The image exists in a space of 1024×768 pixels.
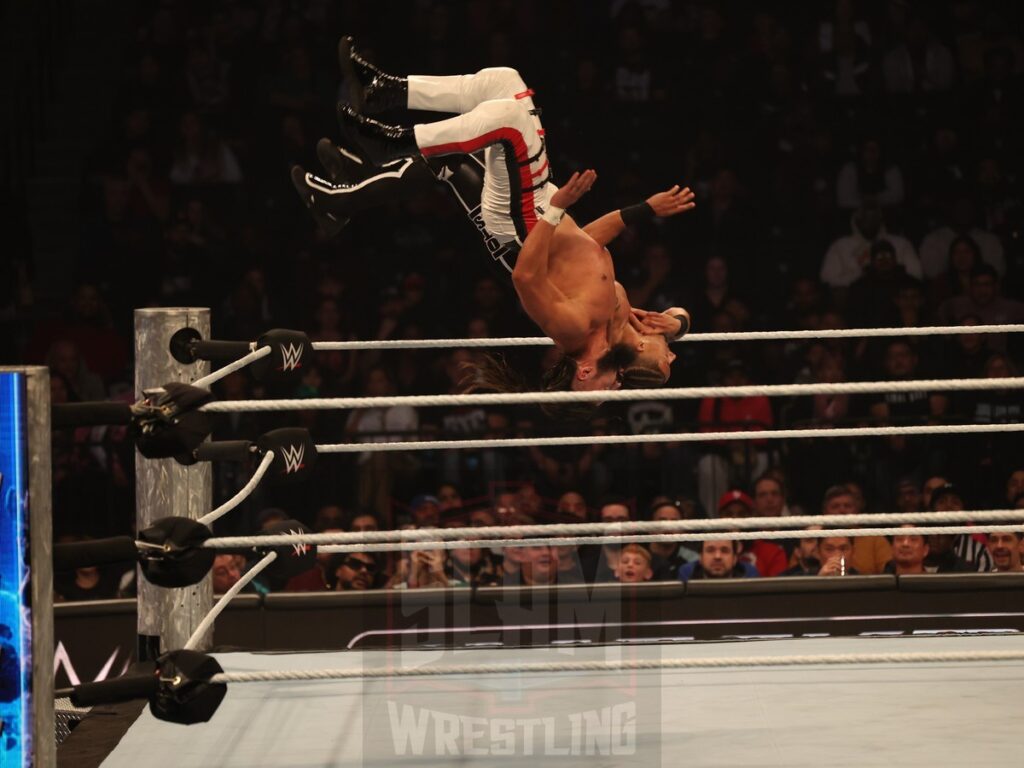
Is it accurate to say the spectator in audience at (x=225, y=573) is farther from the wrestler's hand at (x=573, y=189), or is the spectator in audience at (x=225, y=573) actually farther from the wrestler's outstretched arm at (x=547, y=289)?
the wrestler's hand at (x=573, y=189)

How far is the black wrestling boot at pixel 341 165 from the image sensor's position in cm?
284

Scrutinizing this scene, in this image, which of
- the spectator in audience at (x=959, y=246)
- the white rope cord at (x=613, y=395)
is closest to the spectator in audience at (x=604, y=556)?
the white rope cord at (x=613, y=395)

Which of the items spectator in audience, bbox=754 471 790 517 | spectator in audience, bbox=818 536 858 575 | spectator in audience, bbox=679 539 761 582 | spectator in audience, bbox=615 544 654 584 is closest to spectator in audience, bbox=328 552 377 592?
spectator in audience, bbox=615 544 654 584

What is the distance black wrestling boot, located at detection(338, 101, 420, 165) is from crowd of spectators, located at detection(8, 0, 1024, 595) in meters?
1.82

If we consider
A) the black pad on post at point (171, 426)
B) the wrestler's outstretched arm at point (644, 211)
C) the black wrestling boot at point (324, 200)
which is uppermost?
the black wrestling boot at point (324, 200)

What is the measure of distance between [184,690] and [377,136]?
1.41m

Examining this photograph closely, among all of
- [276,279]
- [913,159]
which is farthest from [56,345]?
[913,159]

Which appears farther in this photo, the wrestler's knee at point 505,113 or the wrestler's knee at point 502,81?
the wrestler's knee at point 502,81

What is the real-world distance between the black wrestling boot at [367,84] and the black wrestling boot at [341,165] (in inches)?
8.6

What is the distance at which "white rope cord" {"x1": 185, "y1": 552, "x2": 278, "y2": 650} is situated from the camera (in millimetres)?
1786

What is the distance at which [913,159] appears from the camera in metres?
5.69

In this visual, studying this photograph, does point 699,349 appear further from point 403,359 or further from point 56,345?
point 56,345

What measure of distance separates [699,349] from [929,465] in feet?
3.41

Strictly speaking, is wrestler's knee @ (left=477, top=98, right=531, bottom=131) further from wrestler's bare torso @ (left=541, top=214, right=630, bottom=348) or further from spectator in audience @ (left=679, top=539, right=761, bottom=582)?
spectator in audience @ (left=679, top=539, right=761, bottom=582)
